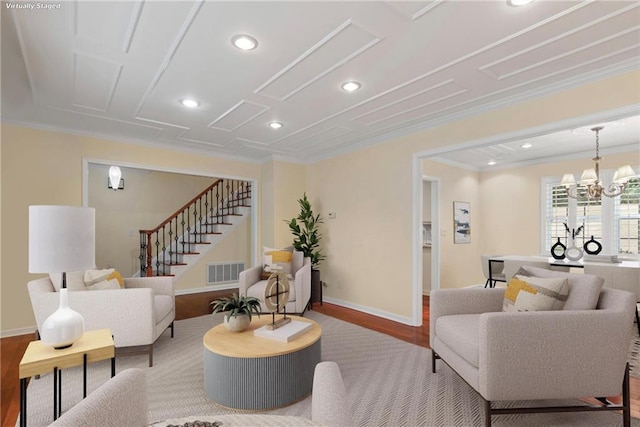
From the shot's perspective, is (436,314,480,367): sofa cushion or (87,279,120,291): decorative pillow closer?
(436,314,480,367): sofa cushion

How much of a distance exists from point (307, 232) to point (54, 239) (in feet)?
13.3

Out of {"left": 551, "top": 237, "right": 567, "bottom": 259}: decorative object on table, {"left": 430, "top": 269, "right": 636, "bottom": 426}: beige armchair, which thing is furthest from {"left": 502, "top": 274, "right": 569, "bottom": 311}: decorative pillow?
{"left": 551, "top": 237, "right": 567, "bottom": 259}: decorative object on table

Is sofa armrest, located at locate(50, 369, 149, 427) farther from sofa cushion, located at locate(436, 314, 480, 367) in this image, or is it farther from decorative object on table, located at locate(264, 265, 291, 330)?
sofa cushion, located at locate(436, 314, 480, 367)

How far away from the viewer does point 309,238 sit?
17.8ft

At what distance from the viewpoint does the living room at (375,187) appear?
3.14 meters

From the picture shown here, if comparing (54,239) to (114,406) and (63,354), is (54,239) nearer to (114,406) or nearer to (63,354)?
(63,354)

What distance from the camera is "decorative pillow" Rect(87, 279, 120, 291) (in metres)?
3.02

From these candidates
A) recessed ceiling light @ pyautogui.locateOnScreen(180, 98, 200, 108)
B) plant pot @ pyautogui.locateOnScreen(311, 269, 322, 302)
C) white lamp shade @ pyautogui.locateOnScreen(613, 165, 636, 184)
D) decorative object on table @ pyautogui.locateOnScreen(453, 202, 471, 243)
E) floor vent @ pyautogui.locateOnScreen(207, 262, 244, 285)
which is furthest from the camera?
floor vent @ pyautogui.locateOnScreen(207, 262, 244, 285)

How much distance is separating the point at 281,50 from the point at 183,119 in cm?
202

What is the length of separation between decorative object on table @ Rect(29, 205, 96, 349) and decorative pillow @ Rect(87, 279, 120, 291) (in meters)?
1.31

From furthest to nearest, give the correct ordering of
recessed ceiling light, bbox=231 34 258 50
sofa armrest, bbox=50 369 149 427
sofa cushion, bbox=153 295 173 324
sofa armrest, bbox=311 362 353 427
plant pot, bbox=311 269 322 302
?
plant pot, bbox=311 269 322 302, sofa cushion, bbox=153 295 173 324, recessed ceiling light, bbox=231 34 258 50, sofa armrest, bbox=311 362 353 427, sofa armrest, bbox=50 369 149 427

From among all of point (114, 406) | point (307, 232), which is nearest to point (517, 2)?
point (114, 406)

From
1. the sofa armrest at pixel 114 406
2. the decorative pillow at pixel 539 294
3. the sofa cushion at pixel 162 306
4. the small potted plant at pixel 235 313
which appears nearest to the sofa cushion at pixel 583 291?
the decorative pillow at pixel 539 294

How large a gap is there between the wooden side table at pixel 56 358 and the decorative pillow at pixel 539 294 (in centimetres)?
271
